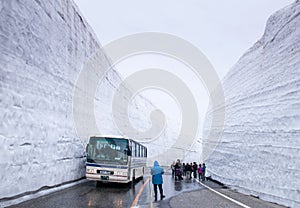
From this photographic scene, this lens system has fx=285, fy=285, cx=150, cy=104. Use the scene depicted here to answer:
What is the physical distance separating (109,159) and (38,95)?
469 centimetres

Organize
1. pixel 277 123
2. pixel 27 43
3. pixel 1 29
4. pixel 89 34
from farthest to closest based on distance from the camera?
1. pixel 89 34
2. pixel 277 123
3. pixel 27 43
4. pixel 1 29

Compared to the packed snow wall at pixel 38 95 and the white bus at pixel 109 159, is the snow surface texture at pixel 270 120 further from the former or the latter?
the packed snow wall at pixel 38 95

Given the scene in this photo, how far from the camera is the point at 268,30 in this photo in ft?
51.6

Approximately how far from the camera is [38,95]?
10.3 metres

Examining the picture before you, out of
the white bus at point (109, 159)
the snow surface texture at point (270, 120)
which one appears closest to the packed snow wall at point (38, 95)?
the white bus at point (109, 159)

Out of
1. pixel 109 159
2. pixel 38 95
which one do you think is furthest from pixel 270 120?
pixel 38 95

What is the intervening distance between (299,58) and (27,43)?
9.65 m

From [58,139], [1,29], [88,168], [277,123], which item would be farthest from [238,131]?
[1,29]

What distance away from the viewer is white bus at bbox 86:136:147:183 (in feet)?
42.6

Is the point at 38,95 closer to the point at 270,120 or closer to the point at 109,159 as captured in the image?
the point at 109,159

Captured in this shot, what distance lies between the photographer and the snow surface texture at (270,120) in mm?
9820

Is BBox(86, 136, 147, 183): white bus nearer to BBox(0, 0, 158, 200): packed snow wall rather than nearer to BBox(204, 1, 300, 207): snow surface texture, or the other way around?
BBox(0, 0, 158, 200): packed snow wall

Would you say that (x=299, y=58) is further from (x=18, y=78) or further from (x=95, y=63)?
A: (x=95, y=63)

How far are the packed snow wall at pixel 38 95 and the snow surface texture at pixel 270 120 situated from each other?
8302 millimetres
